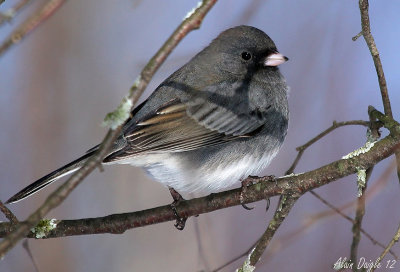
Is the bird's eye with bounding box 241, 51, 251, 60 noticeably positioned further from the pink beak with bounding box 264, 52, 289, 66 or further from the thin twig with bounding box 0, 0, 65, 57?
the thin twig with bounding box 0, 0, 65, 57

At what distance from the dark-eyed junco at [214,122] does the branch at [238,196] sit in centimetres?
27

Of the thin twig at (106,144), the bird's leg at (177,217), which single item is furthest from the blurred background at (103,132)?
the thin twig at (106,144)

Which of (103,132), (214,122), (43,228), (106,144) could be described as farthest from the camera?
(103,132)

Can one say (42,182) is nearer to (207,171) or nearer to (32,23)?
(207,171)

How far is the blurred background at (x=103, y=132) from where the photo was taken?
12.7 ft

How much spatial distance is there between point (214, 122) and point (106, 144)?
1553 mm

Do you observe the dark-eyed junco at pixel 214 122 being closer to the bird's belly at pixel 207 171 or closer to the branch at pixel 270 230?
the bird's belly at pixel 207 171

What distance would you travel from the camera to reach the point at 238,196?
245 cm

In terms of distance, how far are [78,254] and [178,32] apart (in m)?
3.17

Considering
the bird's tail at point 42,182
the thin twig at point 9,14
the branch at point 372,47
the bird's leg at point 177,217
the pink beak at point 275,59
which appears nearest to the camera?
the thin twig at point 9,14

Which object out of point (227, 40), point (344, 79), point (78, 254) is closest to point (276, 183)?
point (227, 40)

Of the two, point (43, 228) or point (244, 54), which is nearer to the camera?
point (43, 228)

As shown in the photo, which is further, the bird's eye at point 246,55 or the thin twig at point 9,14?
the bird's eye at point 246,55

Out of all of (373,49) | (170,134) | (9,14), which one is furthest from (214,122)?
(9,14)
